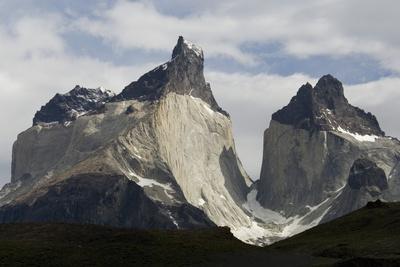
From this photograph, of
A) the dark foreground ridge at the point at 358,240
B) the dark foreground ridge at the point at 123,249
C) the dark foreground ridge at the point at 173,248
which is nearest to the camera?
the dark foreground ridge at the point at 173,248

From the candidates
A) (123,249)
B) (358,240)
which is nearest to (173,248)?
(123,249)

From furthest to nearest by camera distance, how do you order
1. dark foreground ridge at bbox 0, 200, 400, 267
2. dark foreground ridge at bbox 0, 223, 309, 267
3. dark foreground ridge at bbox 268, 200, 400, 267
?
dark foreground ridge at bbox 268, 200, 400, 267 → dark foreground ridge at bbox 0, 223, 309, 267 → dark foreground ridge at bbox 0, 200, 400, 267

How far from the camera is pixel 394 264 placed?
9800cm

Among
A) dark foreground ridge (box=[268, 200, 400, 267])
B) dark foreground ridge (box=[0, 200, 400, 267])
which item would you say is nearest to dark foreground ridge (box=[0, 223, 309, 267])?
dark foreground ridge (box=[0, 200, 400, 267])

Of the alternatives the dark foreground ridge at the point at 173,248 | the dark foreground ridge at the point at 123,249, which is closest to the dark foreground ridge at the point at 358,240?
the dark foreground ridge at the point at 173,248

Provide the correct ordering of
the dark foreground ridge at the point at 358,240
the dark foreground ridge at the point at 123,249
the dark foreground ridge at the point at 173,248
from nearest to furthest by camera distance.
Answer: the dark foreground ridge at the point at 173,248 < the dark foreground ridge at the point at 123,249 < the dark foreground ridge at the point at 358,240

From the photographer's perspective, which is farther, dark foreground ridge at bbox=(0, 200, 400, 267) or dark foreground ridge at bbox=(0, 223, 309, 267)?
dark foreground ridge at bbox=(0, 223, 309, 267)

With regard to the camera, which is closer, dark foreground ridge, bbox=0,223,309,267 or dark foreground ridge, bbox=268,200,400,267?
dark foreground ridge, bbox=0,223,309,267

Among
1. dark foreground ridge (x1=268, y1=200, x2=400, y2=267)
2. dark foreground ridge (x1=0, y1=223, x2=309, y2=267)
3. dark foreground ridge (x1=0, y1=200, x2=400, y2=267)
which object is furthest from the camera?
dark foreground ridge (x1=268, y1=200, x2=400, y2=267)

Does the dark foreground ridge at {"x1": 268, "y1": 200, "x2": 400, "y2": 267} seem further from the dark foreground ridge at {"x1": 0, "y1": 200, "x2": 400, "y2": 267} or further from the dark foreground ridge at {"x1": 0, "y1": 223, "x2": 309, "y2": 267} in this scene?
the dark foreground ridge at {"x1": 0, "y1": 223, "x2": 309, "y2": 267}

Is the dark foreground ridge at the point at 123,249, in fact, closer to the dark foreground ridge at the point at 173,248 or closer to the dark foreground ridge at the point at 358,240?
the dark foreground ridge at the point at 173,248

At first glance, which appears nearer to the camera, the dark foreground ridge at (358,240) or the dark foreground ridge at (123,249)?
the dark foreground ridge at (123,249)

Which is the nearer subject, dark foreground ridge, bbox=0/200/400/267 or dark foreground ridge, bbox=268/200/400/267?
dark foreground ridge, bbox=0/200/400/267

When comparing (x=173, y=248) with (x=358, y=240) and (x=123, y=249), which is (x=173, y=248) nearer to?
(x=123, y=249)
